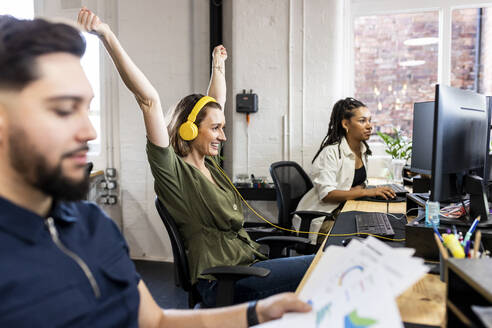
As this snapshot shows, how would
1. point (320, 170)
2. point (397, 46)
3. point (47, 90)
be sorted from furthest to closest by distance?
point (397, 46), point (320, 170), point (47, 90)

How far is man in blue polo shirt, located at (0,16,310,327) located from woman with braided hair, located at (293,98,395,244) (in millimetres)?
1915

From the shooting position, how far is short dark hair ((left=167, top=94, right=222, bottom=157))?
74.9 inches

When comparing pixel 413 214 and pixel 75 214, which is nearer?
pixel 75 214

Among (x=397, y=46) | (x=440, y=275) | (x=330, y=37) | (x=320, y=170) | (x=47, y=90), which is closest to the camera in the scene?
(x=47, y=90)

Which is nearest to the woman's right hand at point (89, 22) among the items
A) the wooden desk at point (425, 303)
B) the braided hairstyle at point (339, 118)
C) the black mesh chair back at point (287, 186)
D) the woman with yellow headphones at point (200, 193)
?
the woman with yellow headphones at point (200, 193)

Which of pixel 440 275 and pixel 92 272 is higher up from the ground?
pixel 92 272

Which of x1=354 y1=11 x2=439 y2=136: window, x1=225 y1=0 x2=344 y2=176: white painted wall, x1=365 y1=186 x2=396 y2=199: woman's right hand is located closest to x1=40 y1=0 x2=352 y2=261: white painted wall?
x1=225 y1=0 x2=344 y2=176: white painted wall

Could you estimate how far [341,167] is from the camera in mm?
2953

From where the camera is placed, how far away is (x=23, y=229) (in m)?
0.75

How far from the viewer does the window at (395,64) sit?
3930 mm

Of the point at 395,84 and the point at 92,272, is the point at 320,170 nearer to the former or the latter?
the point at 395,84

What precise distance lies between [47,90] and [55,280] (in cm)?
33

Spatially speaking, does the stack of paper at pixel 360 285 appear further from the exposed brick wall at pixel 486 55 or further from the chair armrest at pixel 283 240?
the exposed brick wall at pixel 486 55

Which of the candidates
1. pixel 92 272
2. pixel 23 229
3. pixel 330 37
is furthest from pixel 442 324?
pixel 330 37
